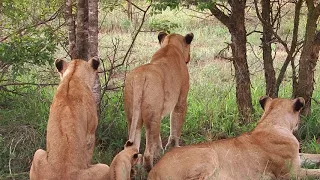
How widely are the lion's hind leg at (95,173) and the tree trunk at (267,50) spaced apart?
346 centimetres

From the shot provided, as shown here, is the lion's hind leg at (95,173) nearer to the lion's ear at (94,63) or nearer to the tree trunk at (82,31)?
the lion's ear at (94,63)

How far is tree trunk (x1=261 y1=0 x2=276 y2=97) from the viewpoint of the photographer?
813 centimetres

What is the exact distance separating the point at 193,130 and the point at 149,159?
1674 mm

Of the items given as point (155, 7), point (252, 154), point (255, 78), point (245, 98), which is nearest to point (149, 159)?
point (252, 154)

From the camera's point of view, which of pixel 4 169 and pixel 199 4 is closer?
pixel 4 169

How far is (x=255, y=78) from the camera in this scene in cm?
1087

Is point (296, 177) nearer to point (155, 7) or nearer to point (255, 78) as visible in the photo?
point (155, 7)

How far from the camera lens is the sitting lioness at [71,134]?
5184mm

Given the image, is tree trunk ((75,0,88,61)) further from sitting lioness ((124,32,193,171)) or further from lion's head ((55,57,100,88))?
lion's head ((55,57,100,88))

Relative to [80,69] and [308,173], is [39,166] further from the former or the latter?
[308,173]

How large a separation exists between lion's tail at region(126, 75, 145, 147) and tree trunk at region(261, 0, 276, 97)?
235 cm

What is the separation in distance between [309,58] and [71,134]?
3.58m

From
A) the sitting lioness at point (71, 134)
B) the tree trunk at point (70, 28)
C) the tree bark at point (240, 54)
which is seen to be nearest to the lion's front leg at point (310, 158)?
the tree bark at point (240, 54)

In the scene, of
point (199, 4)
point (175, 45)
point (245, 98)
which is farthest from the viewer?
point (245, 98)
